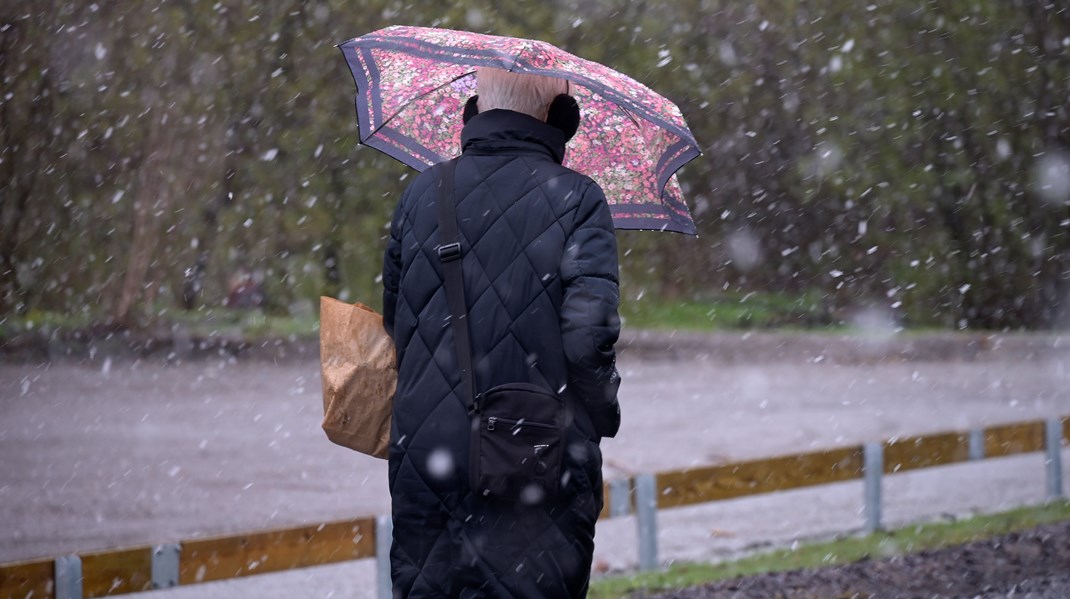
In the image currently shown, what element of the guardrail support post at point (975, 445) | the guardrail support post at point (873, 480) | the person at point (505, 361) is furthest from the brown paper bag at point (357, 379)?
the guardrail support post at point (975, 445)

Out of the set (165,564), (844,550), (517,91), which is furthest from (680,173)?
(517,91)

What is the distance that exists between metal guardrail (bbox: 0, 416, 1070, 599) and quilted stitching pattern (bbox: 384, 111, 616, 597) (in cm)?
206

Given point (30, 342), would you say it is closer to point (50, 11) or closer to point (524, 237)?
point (50, 11)

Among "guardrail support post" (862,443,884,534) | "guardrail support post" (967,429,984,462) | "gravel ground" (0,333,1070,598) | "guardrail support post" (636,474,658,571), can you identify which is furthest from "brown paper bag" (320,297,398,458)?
"guardrail support post" (967,429,984,462)

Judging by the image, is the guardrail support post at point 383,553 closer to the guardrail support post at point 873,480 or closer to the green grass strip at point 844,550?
the green grass strip at point 844,550

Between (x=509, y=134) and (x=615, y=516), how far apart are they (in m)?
3.49

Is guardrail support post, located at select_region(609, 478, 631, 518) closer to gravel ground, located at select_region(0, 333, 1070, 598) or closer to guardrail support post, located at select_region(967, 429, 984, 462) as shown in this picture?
gravel ground, located at select_region(0, 333, 1070, 598)

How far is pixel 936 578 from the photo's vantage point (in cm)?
593

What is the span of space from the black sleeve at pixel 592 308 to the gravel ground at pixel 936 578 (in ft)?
10.6

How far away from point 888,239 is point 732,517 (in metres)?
14.5

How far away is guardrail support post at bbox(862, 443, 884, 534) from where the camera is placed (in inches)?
281

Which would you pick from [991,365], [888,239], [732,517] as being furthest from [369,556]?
[888,239]

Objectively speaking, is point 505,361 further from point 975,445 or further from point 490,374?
point 975,445

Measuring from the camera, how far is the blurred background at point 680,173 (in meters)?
16.7
